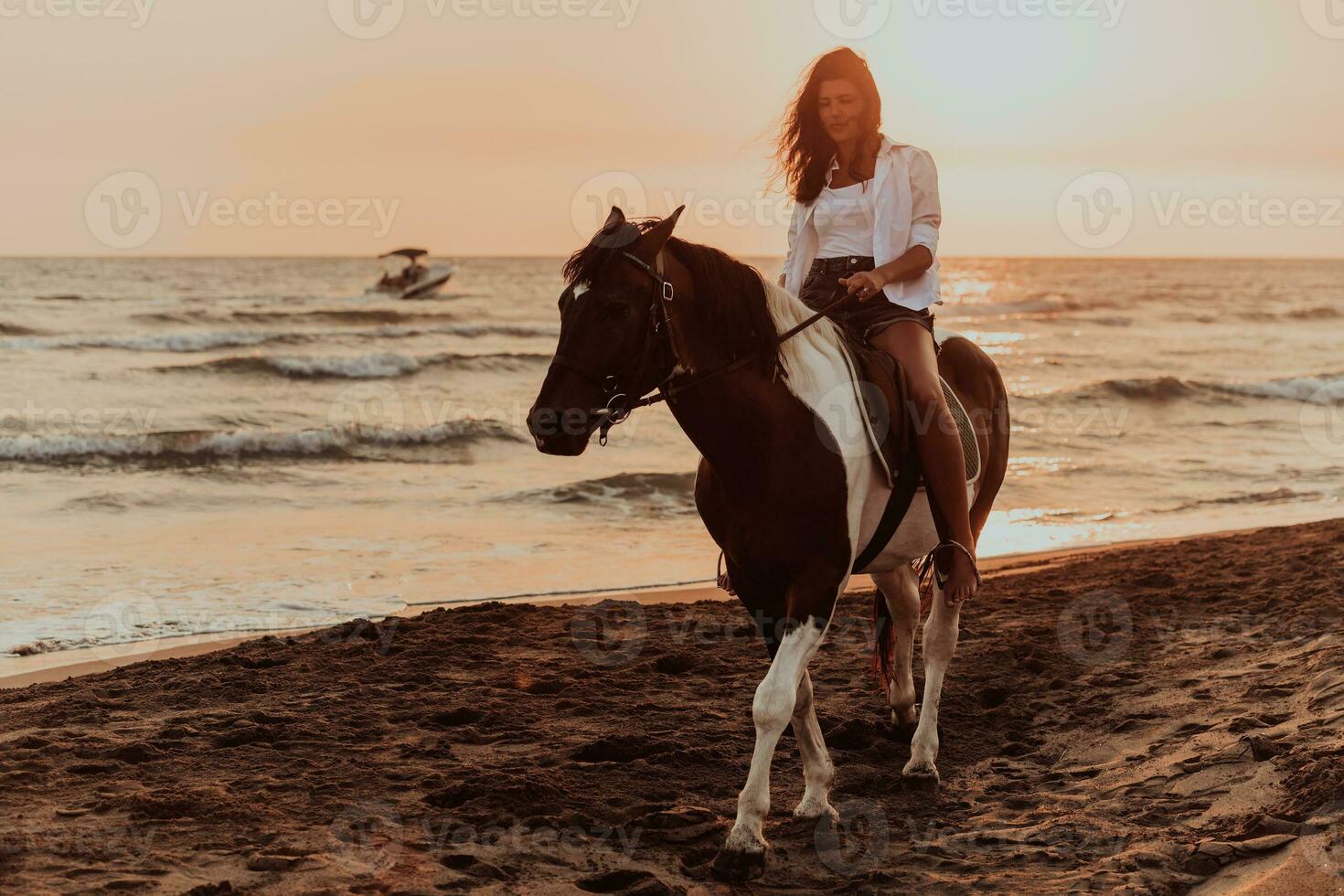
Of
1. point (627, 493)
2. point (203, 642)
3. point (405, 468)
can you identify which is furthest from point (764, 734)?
point (405, 468)

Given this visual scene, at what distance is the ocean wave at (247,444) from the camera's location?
600 inches

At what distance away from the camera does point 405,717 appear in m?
5.38

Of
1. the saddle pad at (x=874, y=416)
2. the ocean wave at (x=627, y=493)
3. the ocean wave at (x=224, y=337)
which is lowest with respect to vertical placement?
the ocean wave at (x=627, y=493)

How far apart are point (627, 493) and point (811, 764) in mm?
8825

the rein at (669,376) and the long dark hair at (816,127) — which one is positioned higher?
the long dark hair at (816,127)

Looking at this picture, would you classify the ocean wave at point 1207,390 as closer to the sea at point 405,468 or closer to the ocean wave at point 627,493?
the sea at point 405,468

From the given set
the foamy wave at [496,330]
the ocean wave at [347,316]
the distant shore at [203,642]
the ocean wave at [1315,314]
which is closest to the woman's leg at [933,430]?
the distant shore at [203,642]

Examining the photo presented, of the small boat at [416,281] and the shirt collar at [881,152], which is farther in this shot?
the small boat at [416,281]

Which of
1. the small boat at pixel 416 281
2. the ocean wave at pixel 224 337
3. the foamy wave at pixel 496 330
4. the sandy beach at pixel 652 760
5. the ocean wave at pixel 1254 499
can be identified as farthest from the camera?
the small boat at pixel 416 281

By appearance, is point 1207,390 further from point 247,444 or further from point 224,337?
point 224,337

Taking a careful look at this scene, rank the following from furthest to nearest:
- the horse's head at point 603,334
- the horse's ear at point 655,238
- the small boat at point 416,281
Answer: the small boat at point 416,281
the horse's ear at point 655,238
the horse's head at point 603,334

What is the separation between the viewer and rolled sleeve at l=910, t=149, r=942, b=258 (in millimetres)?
4430

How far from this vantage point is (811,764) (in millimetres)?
4375

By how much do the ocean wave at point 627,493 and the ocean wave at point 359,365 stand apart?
46.9 ft
